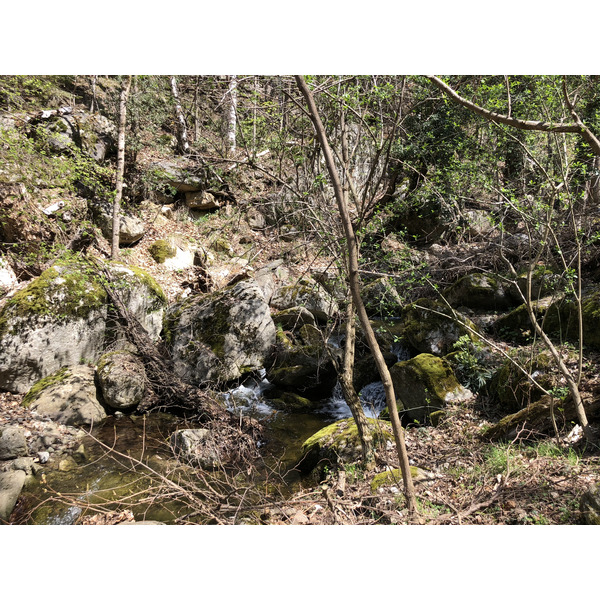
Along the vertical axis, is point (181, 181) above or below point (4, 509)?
above

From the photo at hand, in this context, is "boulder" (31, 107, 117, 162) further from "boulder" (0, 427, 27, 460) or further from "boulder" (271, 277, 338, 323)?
"boulder" (0, 427, 27, 460)

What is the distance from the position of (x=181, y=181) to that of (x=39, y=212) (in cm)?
412

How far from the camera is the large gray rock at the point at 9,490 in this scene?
352 centimetres

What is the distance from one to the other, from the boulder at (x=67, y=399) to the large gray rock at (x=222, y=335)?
139cm

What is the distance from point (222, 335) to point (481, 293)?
4771 millimetres

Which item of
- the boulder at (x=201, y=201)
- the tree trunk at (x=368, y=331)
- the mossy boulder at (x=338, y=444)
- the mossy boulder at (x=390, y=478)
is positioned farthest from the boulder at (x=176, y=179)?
the mossy boulder at (x=390, y=478)

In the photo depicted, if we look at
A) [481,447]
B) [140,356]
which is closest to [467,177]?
[481,447]

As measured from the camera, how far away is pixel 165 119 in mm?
11281

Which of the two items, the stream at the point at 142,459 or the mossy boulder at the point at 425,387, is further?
the mossy boulder at the point at 425,387

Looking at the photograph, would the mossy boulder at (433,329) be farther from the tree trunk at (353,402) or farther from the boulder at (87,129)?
the boulder at (87,129)

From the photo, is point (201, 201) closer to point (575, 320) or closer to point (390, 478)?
point (575, 320)

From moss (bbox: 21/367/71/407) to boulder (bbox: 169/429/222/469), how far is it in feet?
7.54
